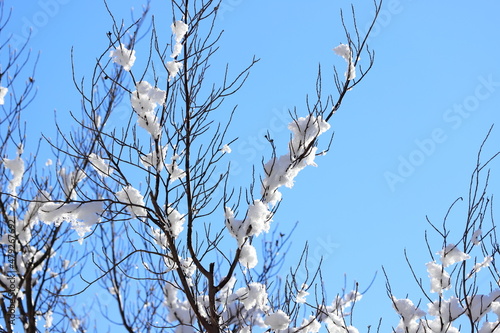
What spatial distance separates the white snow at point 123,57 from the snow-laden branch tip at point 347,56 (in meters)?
1.28

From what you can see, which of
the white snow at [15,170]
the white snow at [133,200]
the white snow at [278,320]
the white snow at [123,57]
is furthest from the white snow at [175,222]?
the white snow at [15,170]

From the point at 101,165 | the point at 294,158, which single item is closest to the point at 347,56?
the point at 294,158

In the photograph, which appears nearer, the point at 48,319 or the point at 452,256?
the point at 452,256

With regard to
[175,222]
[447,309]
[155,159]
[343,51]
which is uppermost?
[343,51]

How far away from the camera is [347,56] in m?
3.27

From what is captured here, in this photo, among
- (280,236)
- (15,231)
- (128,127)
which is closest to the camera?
(128,127)

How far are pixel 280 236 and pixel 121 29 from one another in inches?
105

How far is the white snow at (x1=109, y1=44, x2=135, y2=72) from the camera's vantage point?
3341mm

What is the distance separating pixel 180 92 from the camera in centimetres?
338

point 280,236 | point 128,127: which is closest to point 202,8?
point 128,127

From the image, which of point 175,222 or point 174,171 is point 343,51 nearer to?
point 174,171

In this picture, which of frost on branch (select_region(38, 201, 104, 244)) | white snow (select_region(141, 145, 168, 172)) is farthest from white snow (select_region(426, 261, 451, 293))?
frost on branch (select_region(38, 201, 104, 244))

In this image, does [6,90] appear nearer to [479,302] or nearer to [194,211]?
[194,211]

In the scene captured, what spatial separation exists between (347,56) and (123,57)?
1.40 m
